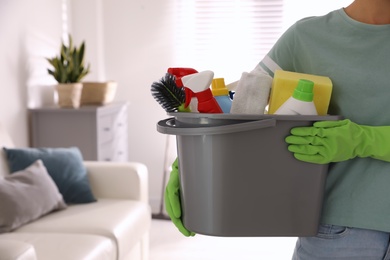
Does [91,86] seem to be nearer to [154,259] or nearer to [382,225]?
[154,259]

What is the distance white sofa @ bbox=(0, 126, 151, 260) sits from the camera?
2193 millimetres

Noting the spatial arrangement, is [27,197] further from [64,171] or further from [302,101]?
[302,101]

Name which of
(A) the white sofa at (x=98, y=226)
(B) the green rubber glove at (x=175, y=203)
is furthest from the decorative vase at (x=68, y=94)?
(B) the green rubber glove at (x=175, y=203)

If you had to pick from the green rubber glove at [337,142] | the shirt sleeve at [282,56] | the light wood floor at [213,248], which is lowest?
the light wood floor at [213,248]

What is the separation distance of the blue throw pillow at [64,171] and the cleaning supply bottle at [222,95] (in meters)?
1.88

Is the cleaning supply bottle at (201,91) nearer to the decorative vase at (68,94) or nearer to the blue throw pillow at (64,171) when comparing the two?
the blue throw pillow at (64,171)

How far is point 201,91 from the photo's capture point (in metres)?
1.05

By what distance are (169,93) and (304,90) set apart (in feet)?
0.80

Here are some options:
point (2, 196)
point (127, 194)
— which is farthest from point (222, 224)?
point (127, 194)

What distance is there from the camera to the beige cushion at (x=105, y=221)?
249 centimetres

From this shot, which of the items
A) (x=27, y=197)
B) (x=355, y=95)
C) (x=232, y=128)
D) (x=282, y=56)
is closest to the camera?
(x=232, y=128)

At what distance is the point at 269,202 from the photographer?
1038 millimetres

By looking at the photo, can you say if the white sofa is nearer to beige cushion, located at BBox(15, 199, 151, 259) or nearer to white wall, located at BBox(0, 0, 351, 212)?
beige cushion, located at BBox(15, 199, 151, 259)

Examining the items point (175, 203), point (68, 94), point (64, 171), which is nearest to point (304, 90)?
point (175, 203)
